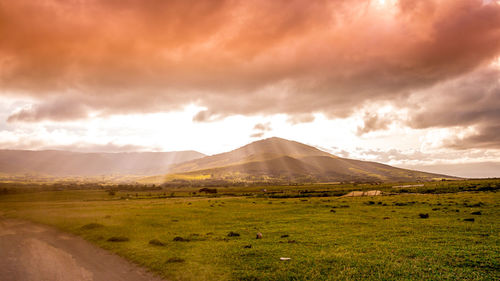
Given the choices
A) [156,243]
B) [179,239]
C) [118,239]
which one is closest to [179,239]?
[179,239]

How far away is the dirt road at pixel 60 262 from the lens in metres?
20.7

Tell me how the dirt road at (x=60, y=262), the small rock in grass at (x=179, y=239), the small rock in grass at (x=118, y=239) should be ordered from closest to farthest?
the dirt road at (x=60, y=262)
the small rock in grass at (x=179, y=239)
the small rock in grass at (x=118, y=239)

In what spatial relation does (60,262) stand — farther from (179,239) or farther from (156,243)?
(179,239)

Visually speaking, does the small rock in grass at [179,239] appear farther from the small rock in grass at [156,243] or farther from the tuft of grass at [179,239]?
the small rock in grass at [156,243]

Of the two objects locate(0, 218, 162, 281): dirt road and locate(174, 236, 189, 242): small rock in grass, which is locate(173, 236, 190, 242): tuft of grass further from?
locate(0, 218, 162, 281): dirt road

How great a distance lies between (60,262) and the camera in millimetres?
24594

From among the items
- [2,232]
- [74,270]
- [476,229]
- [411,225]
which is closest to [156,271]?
[74,270]

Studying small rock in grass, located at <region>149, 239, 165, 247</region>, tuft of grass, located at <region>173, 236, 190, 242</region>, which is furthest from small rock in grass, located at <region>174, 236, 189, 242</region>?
small rock in grass, located at <region>149, 239, 165, 247</region>

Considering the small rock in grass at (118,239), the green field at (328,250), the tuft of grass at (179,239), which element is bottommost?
the small rock in grass at (118,239)

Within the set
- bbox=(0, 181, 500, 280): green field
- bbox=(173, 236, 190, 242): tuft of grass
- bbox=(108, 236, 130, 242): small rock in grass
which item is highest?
bbox=(0, 181, 500, 280): green field

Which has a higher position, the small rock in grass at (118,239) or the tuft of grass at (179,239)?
the tuft of grass at (179,239)

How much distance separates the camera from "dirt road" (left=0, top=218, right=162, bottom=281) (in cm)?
2066

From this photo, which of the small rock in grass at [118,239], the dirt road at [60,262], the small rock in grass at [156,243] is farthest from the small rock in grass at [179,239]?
the dirt road at [60,262]

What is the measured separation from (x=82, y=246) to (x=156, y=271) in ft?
53.2
